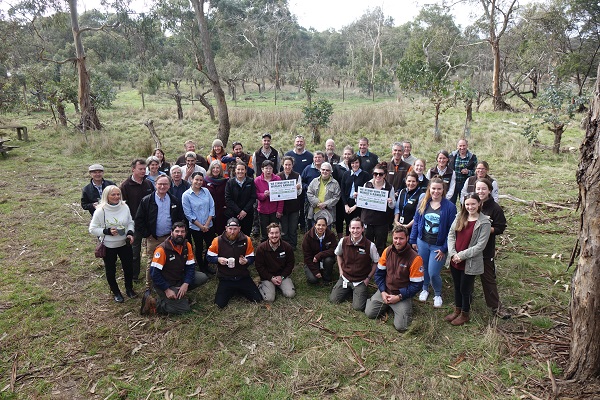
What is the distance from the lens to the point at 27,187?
10.6m

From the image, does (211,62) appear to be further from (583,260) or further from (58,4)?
(583,260)

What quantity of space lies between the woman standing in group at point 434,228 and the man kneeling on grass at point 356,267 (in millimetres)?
671

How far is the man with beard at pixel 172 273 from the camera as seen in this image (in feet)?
16.3

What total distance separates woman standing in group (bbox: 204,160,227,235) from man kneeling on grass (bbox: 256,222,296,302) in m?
1.26

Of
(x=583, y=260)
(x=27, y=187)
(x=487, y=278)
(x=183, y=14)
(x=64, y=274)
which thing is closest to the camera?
(x=583, y=260)

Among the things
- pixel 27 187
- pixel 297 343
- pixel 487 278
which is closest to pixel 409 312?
pixel 487 278

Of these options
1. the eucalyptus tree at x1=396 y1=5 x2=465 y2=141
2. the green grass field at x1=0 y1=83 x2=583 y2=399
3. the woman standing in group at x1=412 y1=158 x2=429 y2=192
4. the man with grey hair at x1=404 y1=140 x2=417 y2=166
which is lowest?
the green grass field at x1=0 y1=83 x2=583 y2=399

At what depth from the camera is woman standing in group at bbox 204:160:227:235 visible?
640 cm

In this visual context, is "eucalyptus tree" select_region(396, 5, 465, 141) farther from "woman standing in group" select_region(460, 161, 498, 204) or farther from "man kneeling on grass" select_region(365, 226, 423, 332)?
"man kneeling on grass" select_region(365, 226, 423, 332)

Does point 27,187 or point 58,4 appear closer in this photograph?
point 27,187

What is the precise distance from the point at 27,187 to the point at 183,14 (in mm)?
19021

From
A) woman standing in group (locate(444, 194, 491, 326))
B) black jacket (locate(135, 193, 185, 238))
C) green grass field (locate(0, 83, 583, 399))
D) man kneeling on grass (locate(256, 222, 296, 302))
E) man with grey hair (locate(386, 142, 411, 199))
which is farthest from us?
man with grey hair (locate(386, 142, 411, 199))

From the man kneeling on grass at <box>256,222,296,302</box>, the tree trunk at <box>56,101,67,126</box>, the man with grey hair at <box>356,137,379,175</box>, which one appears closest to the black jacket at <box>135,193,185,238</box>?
the man kneeling on grass at <box>256,222,296,302</box>

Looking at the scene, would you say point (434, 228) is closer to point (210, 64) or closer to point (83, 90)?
point (210, 64)
